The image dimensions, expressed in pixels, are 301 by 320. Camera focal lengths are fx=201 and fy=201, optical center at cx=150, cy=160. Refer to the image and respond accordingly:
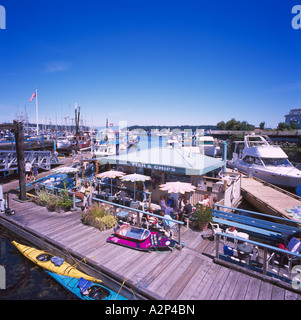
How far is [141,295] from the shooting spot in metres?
5.94

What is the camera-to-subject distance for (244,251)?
7.03m

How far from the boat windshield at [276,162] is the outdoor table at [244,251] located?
19.7 m

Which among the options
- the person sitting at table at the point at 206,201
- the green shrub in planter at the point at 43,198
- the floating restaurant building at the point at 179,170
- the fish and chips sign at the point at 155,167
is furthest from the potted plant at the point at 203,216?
the green shrub in planter at the point at 43,198

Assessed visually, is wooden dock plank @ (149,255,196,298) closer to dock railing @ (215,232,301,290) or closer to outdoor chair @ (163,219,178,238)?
dock railing @ (215,232,301,290)

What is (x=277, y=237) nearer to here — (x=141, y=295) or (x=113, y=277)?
(x=141, y=295)

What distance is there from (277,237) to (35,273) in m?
10.0

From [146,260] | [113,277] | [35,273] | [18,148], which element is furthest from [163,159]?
[18,148]

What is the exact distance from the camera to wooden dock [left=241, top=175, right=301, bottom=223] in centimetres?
1329

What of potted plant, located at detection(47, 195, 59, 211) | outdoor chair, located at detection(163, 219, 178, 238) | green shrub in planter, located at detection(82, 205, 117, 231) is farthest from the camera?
potted plant, located at detection(47, 195, 59, 211)

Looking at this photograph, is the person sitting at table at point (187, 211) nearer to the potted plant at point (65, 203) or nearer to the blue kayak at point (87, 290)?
the blue kayak at point (87, 290)

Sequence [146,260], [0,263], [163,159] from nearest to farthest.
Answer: [146,260]
[0,263]
[163,159]

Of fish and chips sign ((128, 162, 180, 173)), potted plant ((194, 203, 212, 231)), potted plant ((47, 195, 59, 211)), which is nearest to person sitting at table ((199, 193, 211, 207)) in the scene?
potted plant ((194, 203, 212, 231))

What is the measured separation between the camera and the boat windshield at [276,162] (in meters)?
23.9

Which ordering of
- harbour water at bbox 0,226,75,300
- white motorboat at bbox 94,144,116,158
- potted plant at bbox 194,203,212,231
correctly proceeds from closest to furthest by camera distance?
harbour water at bbox 0,226,75,300
potted plant at bbox 194,203,212,231
white motorboat at bbox 94,144,116,158
